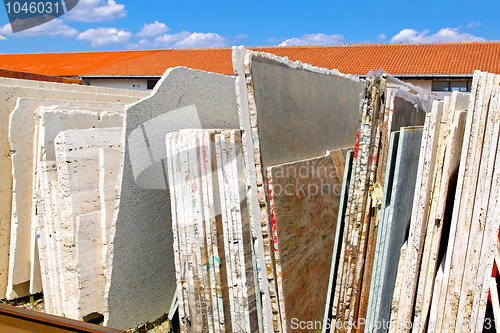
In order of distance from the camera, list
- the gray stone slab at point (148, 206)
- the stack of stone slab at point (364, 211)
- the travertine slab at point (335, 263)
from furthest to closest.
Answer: the gray stone slab at point (148, 206) < the travertine slab at point (335, 263) < the stack of stone slab at point (364, 211)

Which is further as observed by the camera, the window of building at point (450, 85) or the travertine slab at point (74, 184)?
the window of building at point (450, 85)

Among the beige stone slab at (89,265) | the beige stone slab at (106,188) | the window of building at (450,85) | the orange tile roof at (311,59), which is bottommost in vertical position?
the beige stone slab at (89,265)

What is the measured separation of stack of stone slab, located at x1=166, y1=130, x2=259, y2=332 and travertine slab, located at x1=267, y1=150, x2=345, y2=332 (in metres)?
0.25

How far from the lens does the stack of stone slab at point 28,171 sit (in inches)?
121

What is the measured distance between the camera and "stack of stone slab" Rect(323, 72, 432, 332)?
82.7 inches

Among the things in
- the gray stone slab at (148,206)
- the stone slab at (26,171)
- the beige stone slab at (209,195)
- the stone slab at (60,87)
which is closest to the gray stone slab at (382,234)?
the beige stone slab at (209,195)

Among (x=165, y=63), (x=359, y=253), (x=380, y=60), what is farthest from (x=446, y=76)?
(x=359, y=253)

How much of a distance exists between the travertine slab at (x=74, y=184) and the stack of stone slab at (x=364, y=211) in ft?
6.42

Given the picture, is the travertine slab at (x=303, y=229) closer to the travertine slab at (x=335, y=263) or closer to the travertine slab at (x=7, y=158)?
the travertine slab at (x=335, y=263)

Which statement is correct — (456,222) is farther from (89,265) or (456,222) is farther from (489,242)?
(89,265)

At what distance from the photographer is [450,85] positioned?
16.1 meters

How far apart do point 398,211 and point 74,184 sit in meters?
2.49

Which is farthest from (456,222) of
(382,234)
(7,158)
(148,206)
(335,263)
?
(7,158)

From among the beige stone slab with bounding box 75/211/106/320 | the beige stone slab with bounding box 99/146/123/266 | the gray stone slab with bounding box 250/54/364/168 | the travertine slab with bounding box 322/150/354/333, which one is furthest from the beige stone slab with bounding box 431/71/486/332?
the beige stone slab with bounding box 75/211/106/320
